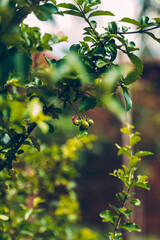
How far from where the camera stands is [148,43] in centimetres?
298

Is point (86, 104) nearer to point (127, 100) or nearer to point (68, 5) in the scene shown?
point (127, 100)

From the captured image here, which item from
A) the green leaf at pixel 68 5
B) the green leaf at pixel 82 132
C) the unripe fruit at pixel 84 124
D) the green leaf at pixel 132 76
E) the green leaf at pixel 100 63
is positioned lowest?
the green leaf at pixel 82 132

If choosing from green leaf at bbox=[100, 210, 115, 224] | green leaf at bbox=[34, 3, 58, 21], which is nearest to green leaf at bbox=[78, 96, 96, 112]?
green leaf at bbox=[34, 3, 58, 21]

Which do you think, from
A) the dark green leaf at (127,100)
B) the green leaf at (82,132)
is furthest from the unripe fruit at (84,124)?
→ the dark green leaf at (127,100)

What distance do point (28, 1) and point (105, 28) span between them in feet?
0.80

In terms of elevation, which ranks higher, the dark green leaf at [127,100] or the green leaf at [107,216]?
the dark green leaf at [127,100]

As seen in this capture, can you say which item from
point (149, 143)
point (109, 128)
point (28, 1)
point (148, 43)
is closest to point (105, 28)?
point (28, 1)

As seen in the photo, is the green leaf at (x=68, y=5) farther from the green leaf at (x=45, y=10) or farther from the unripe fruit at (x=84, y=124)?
the unripe fruit at (x=84, y=124)

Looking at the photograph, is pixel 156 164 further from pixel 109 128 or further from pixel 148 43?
pixel 148 43

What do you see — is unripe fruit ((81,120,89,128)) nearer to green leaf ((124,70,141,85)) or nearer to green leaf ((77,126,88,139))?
green leaf ((77,126,88,139))

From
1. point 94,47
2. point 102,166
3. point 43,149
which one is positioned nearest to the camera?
point 94,47

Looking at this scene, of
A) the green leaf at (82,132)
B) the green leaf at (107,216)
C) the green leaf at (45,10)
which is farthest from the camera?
the green leaf at (107,216)

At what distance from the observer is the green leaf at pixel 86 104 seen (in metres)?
0.73

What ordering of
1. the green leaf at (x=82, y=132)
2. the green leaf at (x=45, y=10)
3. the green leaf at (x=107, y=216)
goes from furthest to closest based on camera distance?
the green leaf at (x=107, y=216)
the green leaf at (x=82, y=132)
the green leaf at (x=45, y=10)
